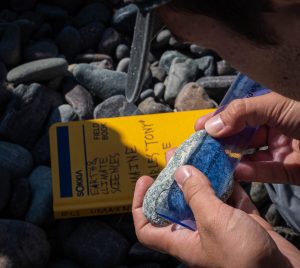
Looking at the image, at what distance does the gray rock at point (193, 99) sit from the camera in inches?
104

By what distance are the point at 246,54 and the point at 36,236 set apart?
132 cm

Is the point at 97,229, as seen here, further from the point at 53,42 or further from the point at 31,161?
the point at 53,42

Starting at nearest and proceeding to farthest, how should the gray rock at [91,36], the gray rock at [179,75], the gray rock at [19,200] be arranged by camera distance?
the gray rock at [19,200]
the gray rock at [179,75]
the gray rock at [91,36]

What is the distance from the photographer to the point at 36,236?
2.19m

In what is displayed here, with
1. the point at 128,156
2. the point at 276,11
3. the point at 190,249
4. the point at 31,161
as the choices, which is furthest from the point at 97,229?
the point at 276,11

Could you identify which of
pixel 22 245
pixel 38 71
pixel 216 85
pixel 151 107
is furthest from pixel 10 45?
pixel 22 245

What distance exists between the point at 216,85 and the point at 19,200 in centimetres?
103

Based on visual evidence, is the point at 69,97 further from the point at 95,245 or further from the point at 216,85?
the point at 95,245

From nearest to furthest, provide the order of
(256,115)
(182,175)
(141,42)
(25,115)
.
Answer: (141,42) → (182,175) → (256,115) → (25,115)

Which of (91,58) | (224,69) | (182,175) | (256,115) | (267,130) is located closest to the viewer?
(182,175)

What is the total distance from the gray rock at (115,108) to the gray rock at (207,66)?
502 millimetres

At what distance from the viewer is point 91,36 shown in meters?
3.18

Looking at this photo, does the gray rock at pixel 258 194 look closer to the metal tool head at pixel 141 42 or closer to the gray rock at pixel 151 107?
the gray rock at pixel 151 107

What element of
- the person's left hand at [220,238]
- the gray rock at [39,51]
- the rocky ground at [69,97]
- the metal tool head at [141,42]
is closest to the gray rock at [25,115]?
the rocky ground at [69,97]
